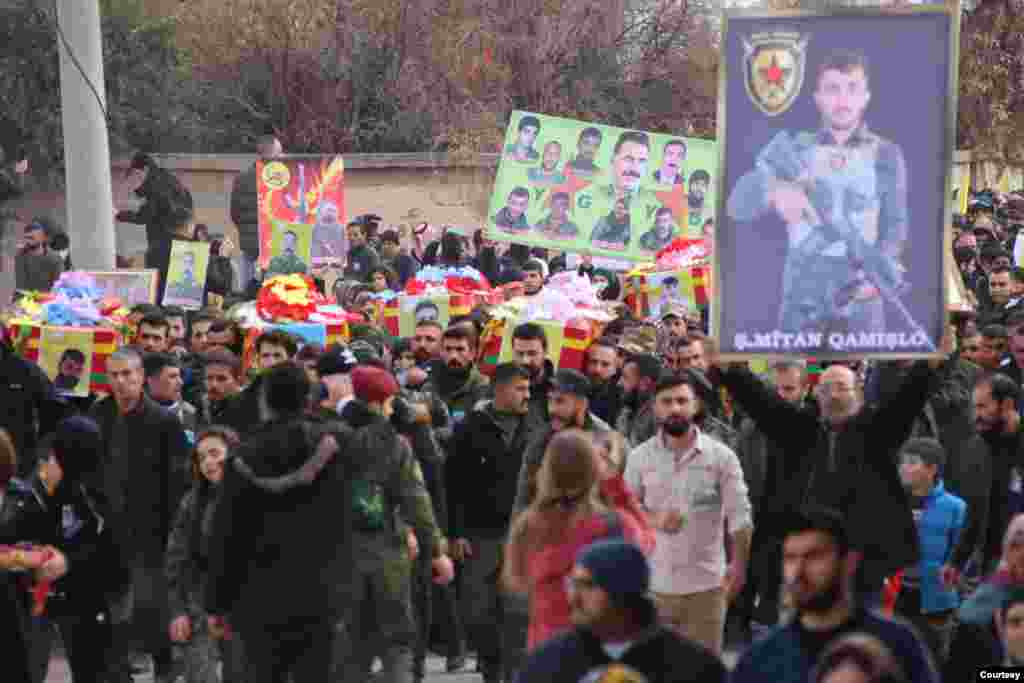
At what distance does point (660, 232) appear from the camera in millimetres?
20250

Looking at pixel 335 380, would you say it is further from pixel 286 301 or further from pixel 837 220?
pixel 286 301

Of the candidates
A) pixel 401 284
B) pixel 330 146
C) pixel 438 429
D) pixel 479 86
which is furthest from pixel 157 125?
pixel 438 429

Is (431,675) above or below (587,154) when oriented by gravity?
below

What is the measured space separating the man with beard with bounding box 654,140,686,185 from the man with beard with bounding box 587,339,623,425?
7426 millimetres

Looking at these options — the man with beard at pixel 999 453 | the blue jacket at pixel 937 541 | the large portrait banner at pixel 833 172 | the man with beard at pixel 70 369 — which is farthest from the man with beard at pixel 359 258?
the large portrait banner at pixel 833 172

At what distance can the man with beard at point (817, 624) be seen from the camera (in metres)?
5.97

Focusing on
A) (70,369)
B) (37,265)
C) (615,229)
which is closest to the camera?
(70,369)

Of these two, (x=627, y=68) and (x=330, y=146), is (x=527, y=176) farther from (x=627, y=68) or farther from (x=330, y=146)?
(x=627, y=68)

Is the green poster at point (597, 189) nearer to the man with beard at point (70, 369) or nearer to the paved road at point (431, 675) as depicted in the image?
the man with beard at point (70, 369)

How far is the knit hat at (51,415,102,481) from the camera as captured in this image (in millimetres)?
9773

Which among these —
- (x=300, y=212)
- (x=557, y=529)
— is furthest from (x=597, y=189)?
(x=557, y=529)

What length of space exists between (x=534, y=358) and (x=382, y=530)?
263 cm

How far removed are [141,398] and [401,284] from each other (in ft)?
33.0

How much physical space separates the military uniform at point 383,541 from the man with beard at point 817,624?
3725 mm
